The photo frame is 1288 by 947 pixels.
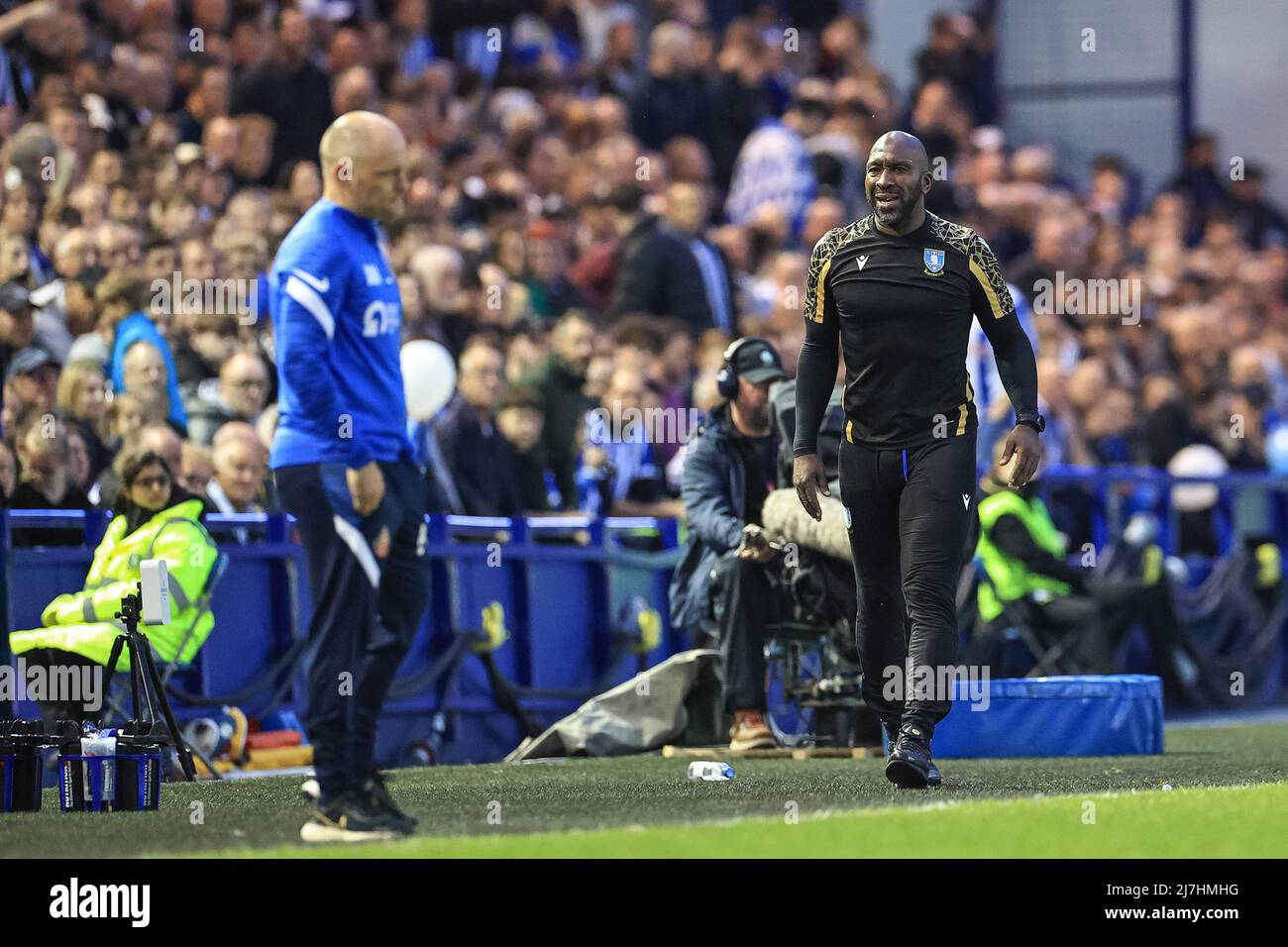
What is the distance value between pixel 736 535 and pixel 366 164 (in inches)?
193

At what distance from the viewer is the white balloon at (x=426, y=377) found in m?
13.8

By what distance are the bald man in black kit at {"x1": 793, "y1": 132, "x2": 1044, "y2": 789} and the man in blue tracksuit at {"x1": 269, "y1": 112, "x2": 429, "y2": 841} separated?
2169 mm

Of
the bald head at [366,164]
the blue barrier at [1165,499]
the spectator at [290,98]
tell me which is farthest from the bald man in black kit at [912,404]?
the spectator at [290,98]

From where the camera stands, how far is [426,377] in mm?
13844

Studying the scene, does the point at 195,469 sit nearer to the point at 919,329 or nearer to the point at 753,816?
the point at 919,329

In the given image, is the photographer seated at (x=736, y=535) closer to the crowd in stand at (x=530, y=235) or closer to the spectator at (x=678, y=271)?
the crowd in stand at (x=530, y=235)

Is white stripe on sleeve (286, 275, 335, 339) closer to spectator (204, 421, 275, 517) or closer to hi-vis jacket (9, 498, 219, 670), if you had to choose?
hi-vis jacket (9, 498, 219, 670)

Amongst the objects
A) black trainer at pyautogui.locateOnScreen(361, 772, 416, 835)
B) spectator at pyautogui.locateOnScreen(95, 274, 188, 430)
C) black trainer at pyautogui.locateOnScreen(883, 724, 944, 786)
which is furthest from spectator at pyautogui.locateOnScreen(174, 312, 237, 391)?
black trainer at pyautogui.locateOnScreen(361, 772, 416, 835)

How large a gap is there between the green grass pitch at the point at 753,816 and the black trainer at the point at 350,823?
0.12 m

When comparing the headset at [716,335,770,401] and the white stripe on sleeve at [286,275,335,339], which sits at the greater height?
the white stripe on sleeve at [286,275,335,339]

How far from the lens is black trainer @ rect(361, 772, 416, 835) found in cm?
785

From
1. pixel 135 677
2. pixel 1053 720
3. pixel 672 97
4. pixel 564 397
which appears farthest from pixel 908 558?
pixel 672 97

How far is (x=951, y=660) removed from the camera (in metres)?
9.38
